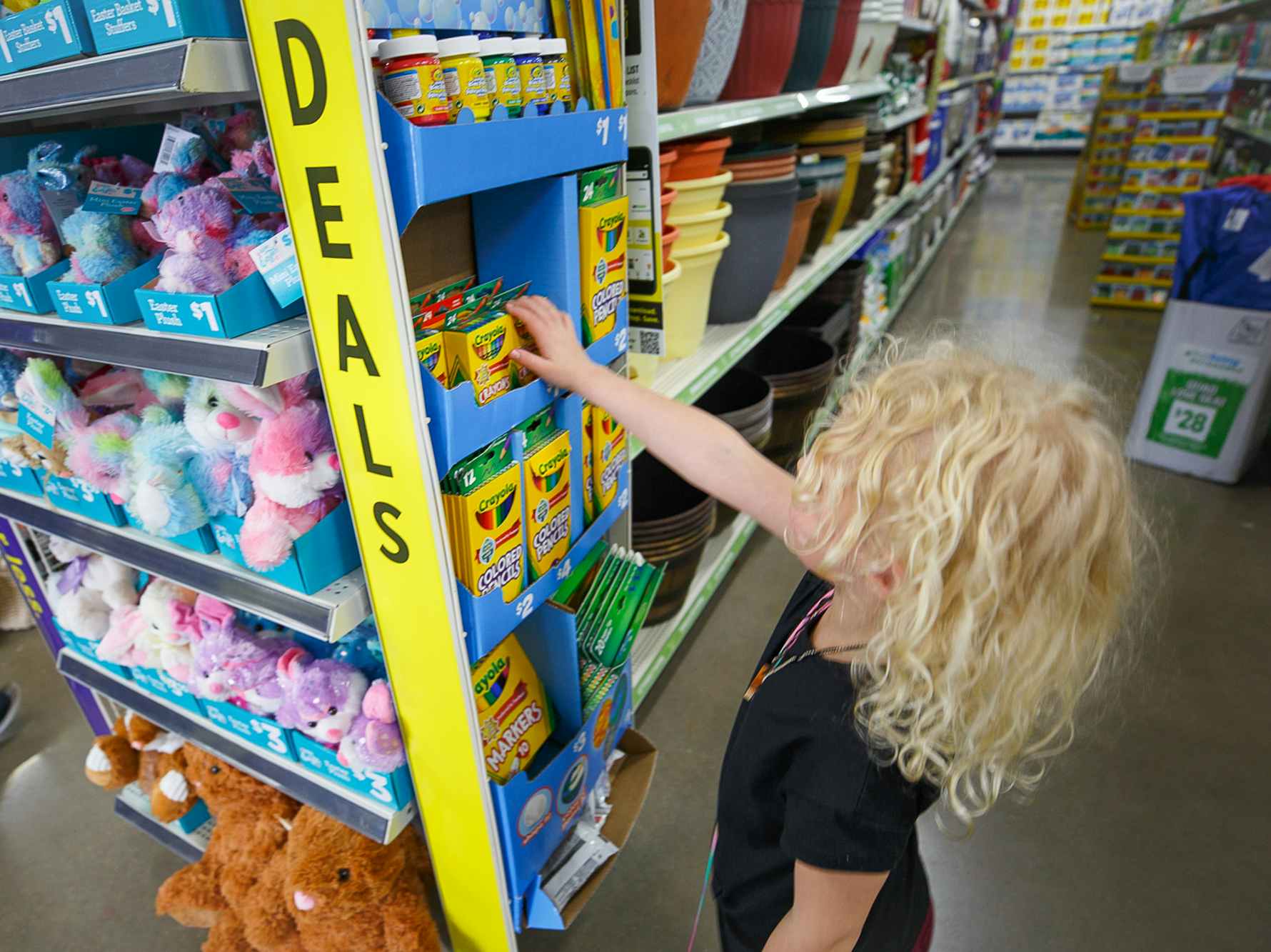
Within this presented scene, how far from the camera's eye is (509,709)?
113cm

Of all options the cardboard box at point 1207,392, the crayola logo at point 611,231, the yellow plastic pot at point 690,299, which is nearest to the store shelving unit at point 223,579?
the crayola logo at point 611,231

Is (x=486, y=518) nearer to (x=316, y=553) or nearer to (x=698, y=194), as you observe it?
(x=316, y=553)

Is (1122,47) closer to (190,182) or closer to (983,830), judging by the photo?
(983,830)

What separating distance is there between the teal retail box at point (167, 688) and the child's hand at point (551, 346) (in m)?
0.86

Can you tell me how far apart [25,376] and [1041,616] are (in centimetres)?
134

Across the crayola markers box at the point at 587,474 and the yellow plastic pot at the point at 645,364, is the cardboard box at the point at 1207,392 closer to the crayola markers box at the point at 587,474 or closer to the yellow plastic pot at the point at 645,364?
the yellow plastic pot at the point at 645,364

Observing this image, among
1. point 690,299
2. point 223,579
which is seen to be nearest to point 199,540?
point 223,579

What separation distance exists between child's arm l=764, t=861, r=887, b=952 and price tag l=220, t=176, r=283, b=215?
866 millimetres

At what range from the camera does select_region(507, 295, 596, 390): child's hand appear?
92 cm

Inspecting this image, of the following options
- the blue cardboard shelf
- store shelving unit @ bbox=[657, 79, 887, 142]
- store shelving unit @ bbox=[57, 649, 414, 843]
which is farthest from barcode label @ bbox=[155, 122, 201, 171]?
store shelving unit @ bbox=[57, 649, 414, 843]

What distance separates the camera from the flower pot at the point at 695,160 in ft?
5.10

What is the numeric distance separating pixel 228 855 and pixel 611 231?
124 cm

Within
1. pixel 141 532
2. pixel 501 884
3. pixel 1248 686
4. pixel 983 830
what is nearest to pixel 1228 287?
pixel 1248 686

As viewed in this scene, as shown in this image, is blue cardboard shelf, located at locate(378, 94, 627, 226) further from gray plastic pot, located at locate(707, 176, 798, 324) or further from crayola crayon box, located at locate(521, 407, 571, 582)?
gray plastic pot, located at locate(707, 176, 798, 324)
